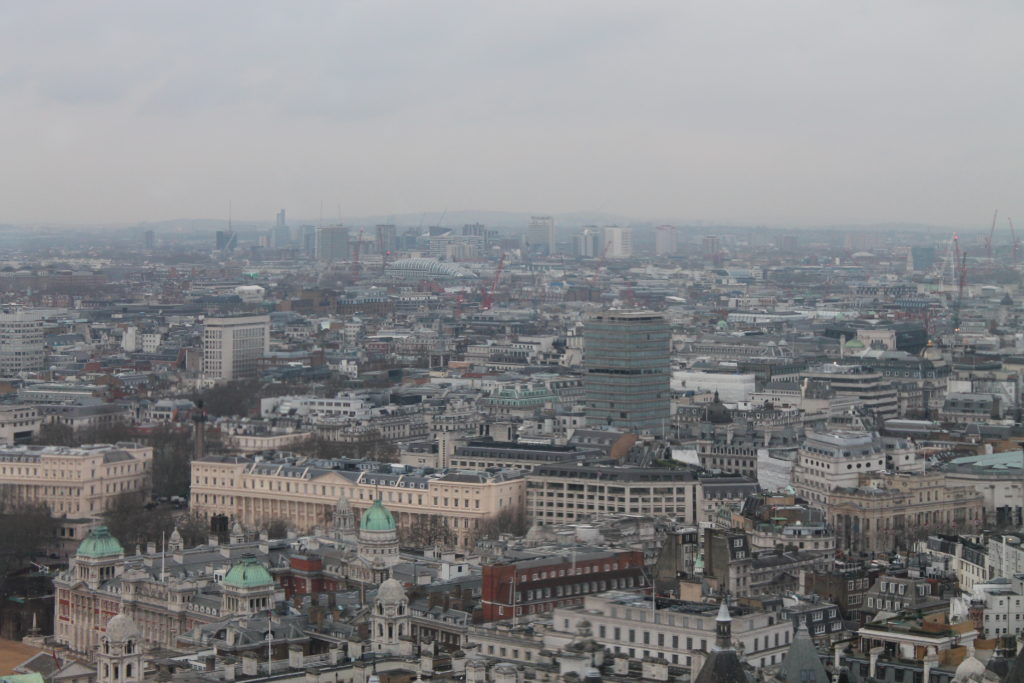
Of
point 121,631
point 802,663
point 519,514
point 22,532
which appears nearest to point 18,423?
point 22,532

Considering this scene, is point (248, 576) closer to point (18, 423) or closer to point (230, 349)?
point (18, 423)

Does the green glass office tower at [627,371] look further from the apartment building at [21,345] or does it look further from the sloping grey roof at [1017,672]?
the sloping grey roof at [1017,672]

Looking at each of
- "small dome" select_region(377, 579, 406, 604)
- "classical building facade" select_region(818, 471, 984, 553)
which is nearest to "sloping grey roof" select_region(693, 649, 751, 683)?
"small dome" select_region(377, 579, 406, 604)

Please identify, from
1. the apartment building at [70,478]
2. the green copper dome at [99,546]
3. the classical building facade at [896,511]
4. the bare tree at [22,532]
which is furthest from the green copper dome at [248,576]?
the apartment building at [70,478]

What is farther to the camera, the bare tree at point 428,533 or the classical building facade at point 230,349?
the classical building facade at point 230,349

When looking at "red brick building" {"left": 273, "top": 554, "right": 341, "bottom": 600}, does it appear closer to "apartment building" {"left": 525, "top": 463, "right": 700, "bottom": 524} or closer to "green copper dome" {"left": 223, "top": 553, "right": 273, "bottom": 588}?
"green copper dome" {"left": 223, "top": 553, "right": 273, "bottom": 588}
